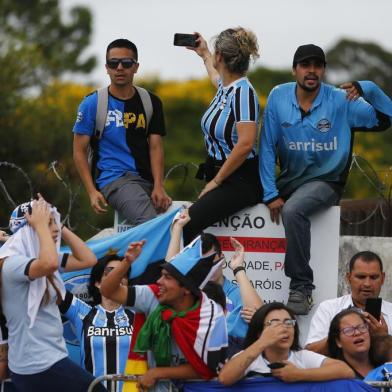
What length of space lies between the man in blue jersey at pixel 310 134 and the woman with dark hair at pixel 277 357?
1.91 metres

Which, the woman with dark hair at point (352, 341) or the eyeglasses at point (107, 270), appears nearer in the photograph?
the woman with dark hair at point (352, 341)

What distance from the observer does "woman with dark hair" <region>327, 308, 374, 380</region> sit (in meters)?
9.23

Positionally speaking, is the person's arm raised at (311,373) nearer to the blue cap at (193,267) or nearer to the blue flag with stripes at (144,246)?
the blue cap at (193,267)

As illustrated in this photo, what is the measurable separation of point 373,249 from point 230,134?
3041 millimetres

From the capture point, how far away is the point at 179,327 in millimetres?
8492

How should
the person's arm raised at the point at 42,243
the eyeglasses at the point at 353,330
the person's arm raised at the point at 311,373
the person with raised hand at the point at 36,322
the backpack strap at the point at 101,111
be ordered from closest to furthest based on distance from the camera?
the person's arm raised at the point at 42,243 < the person with raised hand at the point at 36,322 < the person's arm raised at the point at 311,373 < the eyeglasses at the point at 353,330 < the backpack strap at the point at 101,111

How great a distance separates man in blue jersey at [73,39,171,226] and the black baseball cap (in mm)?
1324

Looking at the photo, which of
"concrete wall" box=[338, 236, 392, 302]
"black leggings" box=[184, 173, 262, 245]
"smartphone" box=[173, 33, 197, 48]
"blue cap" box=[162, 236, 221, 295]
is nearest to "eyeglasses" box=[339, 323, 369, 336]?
"blue cap" box=[162, 236, 221, 295]

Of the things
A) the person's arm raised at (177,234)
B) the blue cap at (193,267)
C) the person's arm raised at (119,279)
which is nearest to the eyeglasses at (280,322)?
the blue cap at (193,267)

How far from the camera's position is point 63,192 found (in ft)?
82.6

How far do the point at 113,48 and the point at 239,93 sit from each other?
1146 mm

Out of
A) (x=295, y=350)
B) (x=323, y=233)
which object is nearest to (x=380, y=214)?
(x=323, y=233)

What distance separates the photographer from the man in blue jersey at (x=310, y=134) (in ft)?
35.2

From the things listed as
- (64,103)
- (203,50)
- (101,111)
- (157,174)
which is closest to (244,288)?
(157,174)
